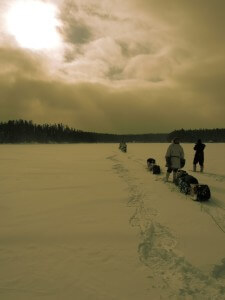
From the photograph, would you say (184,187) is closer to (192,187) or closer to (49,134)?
(192,187)

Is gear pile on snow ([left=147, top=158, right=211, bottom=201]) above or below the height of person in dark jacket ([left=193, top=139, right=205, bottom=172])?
below

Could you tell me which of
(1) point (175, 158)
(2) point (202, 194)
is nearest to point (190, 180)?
(2) point (202, 194)

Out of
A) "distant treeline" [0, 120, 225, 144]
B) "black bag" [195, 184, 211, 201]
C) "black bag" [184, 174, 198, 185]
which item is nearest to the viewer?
"black bag" [195, 184, 211, 201]

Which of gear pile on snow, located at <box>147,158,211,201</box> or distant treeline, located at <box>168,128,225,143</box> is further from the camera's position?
distant treeline, located at <box>168,128,225,143</box>

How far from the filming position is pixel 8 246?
532 cm

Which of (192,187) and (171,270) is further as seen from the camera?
(192,187)

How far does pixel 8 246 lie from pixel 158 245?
2.74 metres

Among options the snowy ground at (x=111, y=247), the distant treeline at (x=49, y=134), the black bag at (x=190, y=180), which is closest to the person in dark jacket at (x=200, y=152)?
the black bag at (x=190, y=180)

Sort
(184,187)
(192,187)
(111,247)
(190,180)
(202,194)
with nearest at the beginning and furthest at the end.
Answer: (111,247), (202,194), (192,187), (190,180), (184,187)

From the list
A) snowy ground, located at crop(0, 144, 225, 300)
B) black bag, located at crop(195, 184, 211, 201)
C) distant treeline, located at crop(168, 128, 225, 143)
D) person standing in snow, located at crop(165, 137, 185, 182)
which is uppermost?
distant treeline, located at crop(168, 128, 225, 143)

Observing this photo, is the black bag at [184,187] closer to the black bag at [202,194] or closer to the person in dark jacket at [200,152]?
the black bag at [202,194]

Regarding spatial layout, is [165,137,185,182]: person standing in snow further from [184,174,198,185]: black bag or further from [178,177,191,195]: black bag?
[184,174,198,185]: black bag

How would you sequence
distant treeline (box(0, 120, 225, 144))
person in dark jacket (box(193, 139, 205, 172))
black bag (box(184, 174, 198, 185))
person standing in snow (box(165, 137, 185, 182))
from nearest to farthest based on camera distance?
black bag (box(184, 174, 198, 185)), person standing in snow (box(165, 137, 185, 182)), person in dark jacket (box(193, 139, 205, 172)), distant treeline (box(0, 120, 225, 144))

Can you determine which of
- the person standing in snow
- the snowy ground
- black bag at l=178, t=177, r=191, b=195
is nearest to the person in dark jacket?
the person standing in snow
